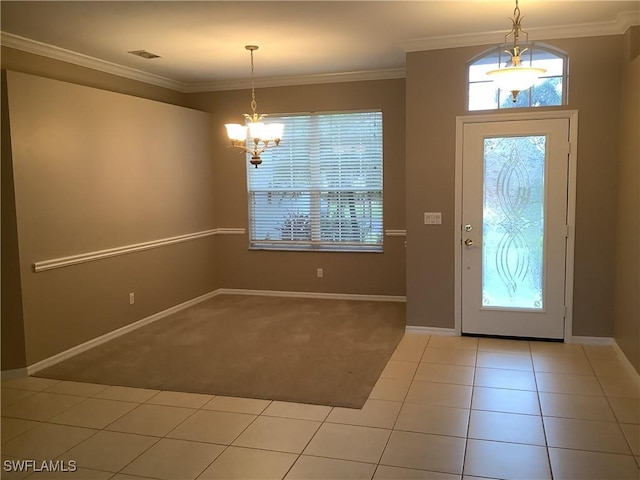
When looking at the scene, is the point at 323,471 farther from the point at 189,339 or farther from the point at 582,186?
the point at 582,186

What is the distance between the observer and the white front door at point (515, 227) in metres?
4.78

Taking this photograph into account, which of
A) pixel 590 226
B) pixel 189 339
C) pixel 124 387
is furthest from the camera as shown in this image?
pixel 189 339

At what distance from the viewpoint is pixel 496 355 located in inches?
181

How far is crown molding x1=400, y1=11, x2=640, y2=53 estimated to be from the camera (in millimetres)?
4352

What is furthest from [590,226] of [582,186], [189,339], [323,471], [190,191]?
[190,191]

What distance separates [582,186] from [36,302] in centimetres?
471

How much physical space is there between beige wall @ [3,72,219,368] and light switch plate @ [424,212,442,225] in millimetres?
2920

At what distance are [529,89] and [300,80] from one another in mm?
2831

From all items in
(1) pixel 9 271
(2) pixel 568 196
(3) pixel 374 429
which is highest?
(2) pixel 568 196

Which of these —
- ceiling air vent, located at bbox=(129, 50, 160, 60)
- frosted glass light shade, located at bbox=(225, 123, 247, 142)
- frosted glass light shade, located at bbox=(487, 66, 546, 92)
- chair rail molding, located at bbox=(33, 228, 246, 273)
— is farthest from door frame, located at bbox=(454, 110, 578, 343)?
chair rail molding, located at bbox=(33, 228, 246, 273)

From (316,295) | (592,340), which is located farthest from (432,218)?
(316,295)

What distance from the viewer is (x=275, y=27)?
14.4 ft

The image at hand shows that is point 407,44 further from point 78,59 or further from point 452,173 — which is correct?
point 78,59

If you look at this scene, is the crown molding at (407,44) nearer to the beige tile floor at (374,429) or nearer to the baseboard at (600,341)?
the baseboard at (600,341)
